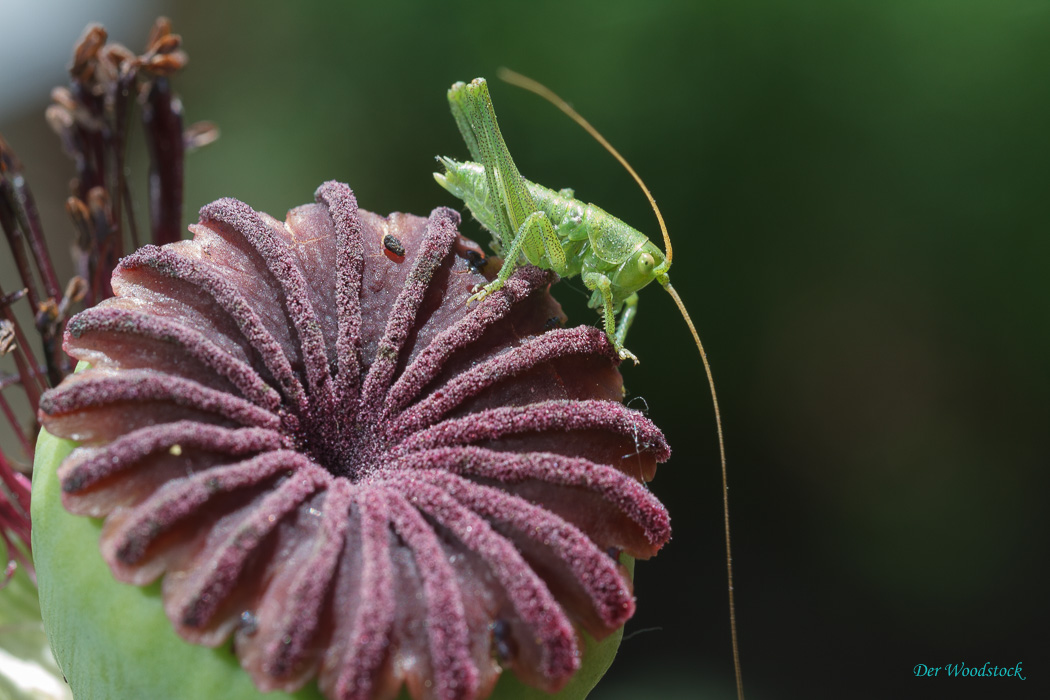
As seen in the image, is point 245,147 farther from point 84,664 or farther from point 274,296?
point 84,664

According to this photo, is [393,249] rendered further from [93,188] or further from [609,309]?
[93,188]

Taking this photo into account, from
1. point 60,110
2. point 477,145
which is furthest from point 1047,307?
point 60,110

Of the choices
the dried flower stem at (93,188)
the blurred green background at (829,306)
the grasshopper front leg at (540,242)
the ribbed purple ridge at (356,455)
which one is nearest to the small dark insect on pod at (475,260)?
the ribbed purple ridge at (356,455)

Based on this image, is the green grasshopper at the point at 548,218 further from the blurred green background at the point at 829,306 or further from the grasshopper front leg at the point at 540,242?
the blurred green background at the point at 829,306

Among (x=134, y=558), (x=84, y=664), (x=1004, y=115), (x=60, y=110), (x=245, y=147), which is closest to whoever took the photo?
(x=134, y=558)

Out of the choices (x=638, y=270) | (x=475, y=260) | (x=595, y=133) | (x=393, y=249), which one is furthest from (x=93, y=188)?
(x=638, y=270)
